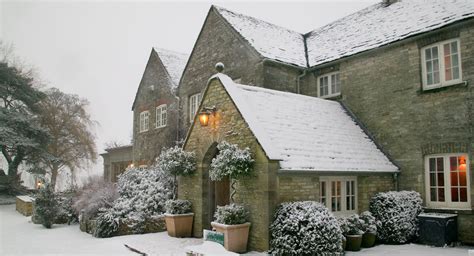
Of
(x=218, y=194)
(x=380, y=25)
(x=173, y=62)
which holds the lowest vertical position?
(x=218, y=194)

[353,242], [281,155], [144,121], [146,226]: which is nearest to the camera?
[281,155]

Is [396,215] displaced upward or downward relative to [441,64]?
downward

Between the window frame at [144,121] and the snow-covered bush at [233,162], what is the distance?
1622 cm

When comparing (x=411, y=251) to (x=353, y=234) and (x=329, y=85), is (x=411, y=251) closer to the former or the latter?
(x=353, y=234)

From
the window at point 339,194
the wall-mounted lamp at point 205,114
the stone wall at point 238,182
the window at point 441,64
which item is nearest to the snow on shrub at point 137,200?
the stone wall at point 238,182

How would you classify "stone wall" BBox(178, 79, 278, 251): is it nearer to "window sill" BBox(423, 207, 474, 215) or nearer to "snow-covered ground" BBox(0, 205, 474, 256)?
"snow-covered ground" BBox(0, 205, 474, 256)

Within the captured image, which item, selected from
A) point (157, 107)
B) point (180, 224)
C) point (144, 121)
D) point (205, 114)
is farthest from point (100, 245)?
point (144, 121)

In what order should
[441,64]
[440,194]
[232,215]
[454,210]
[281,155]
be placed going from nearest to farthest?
[232,215] → [281,155] → [454,210] → [440,194] → [441,64]

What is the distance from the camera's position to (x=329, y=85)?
16922mm

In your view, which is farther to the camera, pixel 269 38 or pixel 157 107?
pixel 157 107

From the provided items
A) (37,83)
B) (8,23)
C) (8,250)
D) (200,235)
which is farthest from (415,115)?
(37,83)

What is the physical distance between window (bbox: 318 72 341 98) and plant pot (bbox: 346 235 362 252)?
291 inches

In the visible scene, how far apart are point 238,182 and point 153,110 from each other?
15.6 m

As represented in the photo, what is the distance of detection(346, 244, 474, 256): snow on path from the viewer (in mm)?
10359
